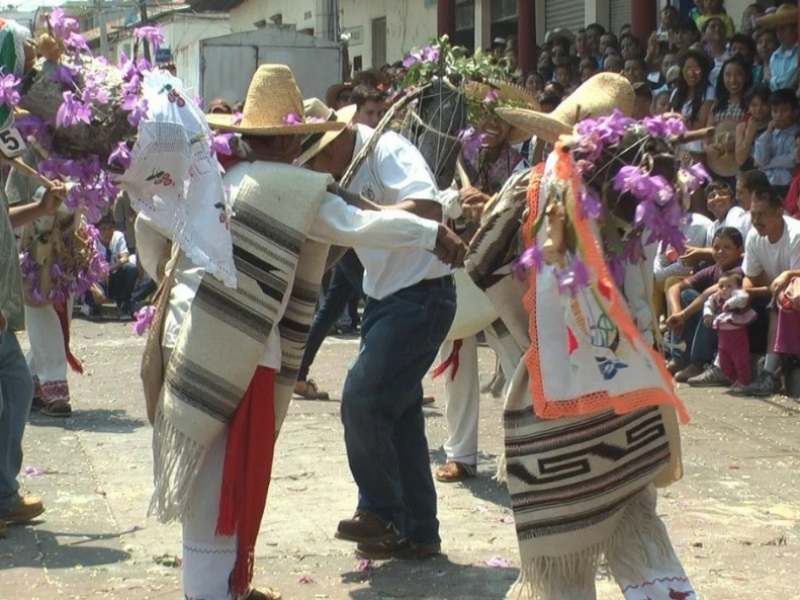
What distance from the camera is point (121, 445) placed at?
8367 millimetres

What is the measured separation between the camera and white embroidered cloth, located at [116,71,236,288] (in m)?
4.61

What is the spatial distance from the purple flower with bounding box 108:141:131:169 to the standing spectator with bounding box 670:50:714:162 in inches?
338

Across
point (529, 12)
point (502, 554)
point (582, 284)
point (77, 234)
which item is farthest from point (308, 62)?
point (582, 284)

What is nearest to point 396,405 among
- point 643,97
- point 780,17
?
point 643,97

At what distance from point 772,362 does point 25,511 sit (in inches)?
222

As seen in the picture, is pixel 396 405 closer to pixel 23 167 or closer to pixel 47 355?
pixel 23 167

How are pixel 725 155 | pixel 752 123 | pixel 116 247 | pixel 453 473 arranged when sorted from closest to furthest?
pixel 453 473 → pixel 752 123 → pixel 725 155 → pixel 116 247

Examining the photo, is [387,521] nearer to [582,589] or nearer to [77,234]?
[582,589]

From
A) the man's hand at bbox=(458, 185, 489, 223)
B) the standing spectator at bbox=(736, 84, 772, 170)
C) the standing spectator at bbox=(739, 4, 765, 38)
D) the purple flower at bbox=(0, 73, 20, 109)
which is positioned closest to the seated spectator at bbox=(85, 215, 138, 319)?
the standing spectator at bbox=(739, 4, 765, 38)

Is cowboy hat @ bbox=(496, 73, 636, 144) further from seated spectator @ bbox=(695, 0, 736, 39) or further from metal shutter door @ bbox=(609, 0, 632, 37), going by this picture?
metal shutter door @ bbox=(609, 0, 632, 37)

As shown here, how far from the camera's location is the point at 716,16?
1352 centimetres

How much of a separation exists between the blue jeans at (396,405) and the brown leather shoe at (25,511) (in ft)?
5.42

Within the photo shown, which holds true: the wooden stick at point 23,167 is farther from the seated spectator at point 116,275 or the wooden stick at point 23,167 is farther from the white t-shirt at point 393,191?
the seated spectator at point 116,275

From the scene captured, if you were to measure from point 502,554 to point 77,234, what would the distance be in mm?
4604
